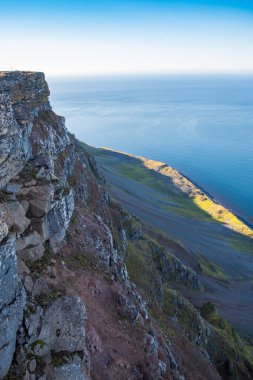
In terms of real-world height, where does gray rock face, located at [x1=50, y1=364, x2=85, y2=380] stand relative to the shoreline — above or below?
above

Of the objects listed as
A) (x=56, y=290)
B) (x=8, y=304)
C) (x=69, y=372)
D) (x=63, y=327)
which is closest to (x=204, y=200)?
(x=56, y=290)

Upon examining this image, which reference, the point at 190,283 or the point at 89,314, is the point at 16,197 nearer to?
the point at 89,314

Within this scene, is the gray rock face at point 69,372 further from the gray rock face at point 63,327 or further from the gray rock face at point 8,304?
the gray rock face at point 8,304

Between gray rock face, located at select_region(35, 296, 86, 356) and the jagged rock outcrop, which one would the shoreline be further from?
gray rock face, located at select_region(35, 296, 86, 356)

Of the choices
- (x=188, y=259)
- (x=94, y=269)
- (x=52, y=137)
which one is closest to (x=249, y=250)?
(x=188, y=259)

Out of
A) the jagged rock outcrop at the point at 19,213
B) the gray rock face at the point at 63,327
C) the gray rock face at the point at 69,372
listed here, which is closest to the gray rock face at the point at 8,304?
the jagged rock outcrop at the point at 19,213

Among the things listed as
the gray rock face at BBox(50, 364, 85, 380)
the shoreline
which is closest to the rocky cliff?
the gray rock face at BBox(50, 364, 85, 380)
